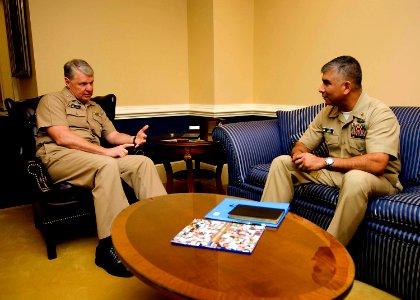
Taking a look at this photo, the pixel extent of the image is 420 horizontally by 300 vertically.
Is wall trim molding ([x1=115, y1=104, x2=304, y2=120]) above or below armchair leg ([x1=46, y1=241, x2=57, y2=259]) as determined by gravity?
above

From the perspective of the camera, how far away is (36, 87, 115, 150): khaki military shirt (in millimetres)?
1902

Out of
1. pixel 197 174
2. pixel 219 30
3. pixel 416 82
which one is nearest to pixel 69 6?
pixel 219 30

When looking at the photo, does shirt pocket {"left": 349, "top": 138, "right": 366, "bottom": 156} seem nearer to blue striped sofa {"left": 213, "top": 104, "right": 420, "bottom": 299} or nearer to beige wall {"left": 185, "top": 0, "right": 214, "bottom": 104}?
blue striped sofa {"left": 213, "top": 104, "right": 420, "bottom": 299}

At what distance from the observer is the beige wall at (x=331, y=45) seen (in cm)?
Answer: 204

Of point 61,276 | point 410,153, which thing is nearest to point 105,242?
point 61,276

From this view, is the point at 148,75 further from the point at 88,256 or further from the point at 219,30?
the point at 88,256

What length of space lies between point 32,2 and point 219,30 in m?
1.38

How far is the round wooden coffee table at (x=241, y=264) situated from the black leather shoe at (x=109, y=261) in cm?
48

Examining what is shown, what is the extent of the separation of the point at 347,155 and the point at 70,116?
61.2 inches

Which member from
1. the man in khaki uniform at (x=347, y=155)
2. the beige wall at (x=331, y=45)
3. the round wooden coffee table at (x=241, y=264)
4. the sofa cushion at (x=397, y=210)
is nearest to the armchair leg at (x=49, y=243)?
the round wooden coffee table at (x=241, y=264)

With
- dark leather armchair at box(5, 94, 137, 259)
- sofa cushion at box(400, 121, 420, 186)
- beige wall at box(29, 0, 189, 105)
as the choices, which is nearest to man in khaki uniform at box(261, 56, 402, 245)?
sofa cushion at box(400, 121, 420, 186)

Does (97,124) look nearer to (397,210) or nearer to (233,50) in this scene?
(233,50)

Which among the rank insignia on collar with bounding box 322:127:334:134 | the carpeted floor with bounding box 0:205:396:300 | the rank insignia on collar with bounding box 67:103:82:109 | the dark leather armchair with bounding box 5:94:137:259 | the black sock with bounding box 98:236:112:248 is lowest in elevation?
the carpeted floor with bounding box 0:205:396:300

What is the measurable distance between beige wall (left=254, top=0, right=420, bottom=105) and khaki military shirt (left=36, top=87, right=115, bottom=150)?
4.78 feet
